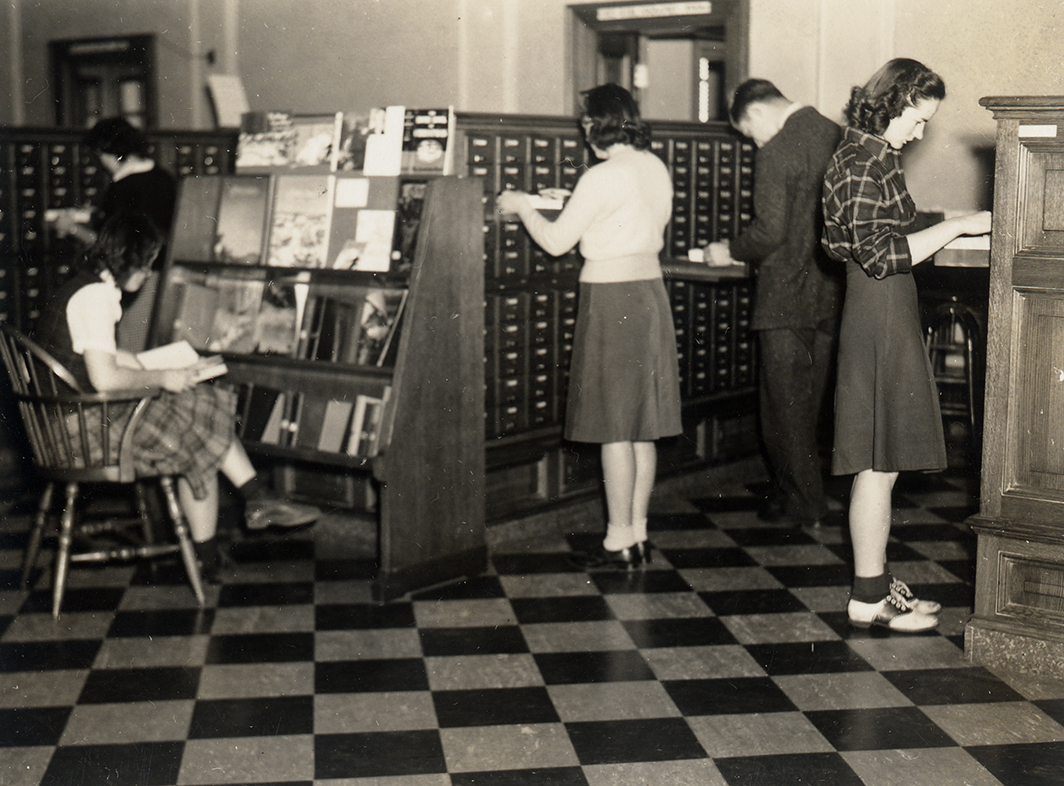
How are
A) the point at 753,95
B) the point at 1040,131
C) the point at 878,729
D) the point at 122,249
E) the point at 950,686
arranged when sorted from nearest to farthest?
1. the point at 878,729
2. the point at 1040,131
3. the point at 950,686
4. the point at 122,249
5. the point at 753,95

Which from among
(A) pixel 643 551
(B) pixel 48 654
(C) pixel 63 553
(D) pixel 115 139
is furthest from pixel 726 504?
(D) pixel 115 139

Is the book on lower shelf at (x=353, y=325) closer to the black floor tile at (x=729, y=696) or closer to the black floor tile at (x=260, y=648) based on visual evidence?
the black floor tile at (x=260, y=648)

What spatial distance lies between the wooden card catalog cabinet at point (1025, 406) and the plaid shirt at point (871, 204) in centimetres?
26

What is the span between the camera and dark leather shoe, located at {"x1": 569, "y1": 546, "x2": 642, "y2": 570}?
4289 mm

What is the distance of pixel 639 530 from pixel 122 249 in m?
1.94

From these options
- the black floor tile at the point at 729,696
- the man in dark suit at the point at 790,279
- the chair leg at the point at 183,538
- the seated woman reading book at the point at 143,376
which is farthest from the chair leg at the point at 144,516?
the man in dark suit at the point at 790,279

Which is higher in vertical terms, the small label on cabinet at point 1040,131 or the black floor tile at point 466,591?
the small label on cabinet at point 1040,131

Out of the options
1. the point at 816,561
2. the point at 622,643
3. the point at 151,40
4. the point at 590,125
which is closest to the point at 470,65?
the point at 151,40

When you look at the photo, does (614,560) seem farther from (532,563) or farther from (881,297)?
(881,297)

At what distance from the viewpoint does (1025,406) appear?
321 centimetres

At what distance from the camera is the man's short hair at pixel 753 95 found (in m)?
4.60

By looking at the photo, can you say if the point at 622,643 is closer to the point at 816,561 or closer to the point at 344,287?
the point at 816,561

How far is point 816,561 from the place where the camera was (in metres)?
4.34

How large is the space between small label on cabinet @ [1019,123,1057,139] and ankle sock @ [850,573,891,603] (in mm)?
1315
